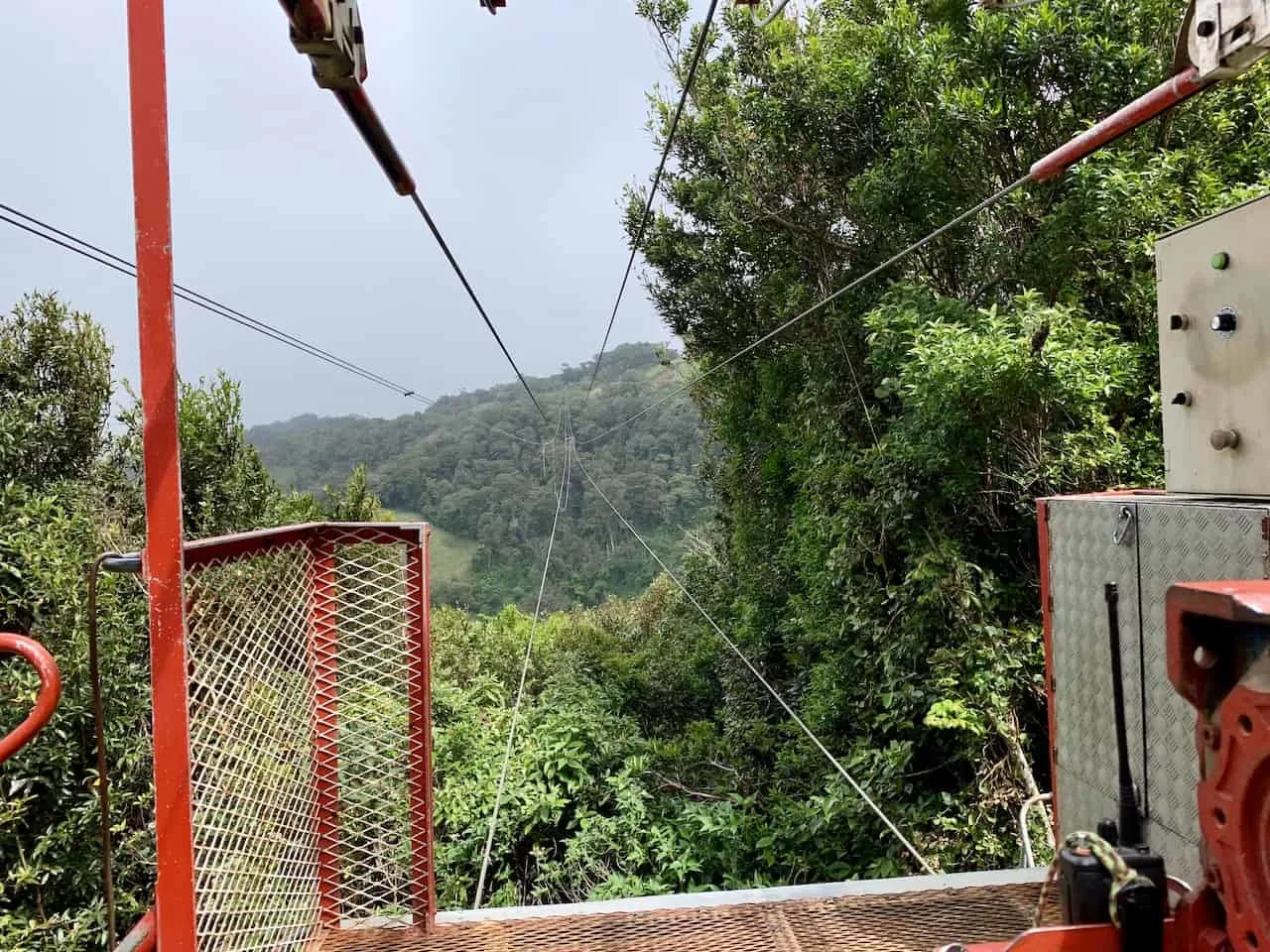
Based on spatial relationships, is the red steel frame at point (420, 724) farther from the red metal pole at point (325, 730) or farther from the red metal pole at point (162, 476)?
the red metal pole at point (162, 476)

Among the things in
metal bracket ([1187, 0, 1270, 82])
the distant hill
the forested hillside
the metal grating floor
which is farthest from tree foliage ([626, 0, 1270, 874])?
the distant hill

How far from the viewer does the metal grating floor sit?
168cm

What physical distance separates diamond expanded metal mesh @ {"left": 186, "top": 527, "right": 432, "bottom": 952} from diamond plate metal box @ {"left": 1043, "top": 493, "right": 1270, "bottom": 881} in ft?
5.22

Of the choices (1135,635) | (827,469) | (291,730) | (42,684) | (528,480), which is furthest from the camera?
(528,480)

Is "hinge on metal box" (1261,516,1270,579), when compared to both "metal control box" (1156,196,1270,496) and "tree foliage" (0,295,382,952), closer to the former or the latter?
"metal control box" (1156,196,1270,496)

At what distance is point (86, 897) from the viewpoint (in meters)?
4.22

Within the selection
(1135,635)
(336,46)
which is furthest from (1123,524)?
(336,46)

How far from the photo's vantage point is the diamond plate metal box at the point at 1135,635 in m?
1.24

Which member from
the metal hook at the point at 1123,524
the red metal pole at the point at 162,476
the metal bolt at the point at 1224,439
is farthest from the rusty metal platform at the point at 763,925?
the metal bolt at the point at 1224,439

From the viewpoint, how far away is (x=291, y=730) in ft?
5.56

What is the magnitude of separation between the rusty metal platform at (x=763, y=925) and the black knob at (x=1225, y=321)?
1416 millimetres

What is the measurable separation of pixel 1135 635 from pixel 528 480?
64.2 feet

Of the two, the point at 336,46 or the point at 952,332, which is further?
the point at 952,332

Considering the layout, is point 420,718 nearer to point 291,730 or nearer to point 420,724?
point 420,724
